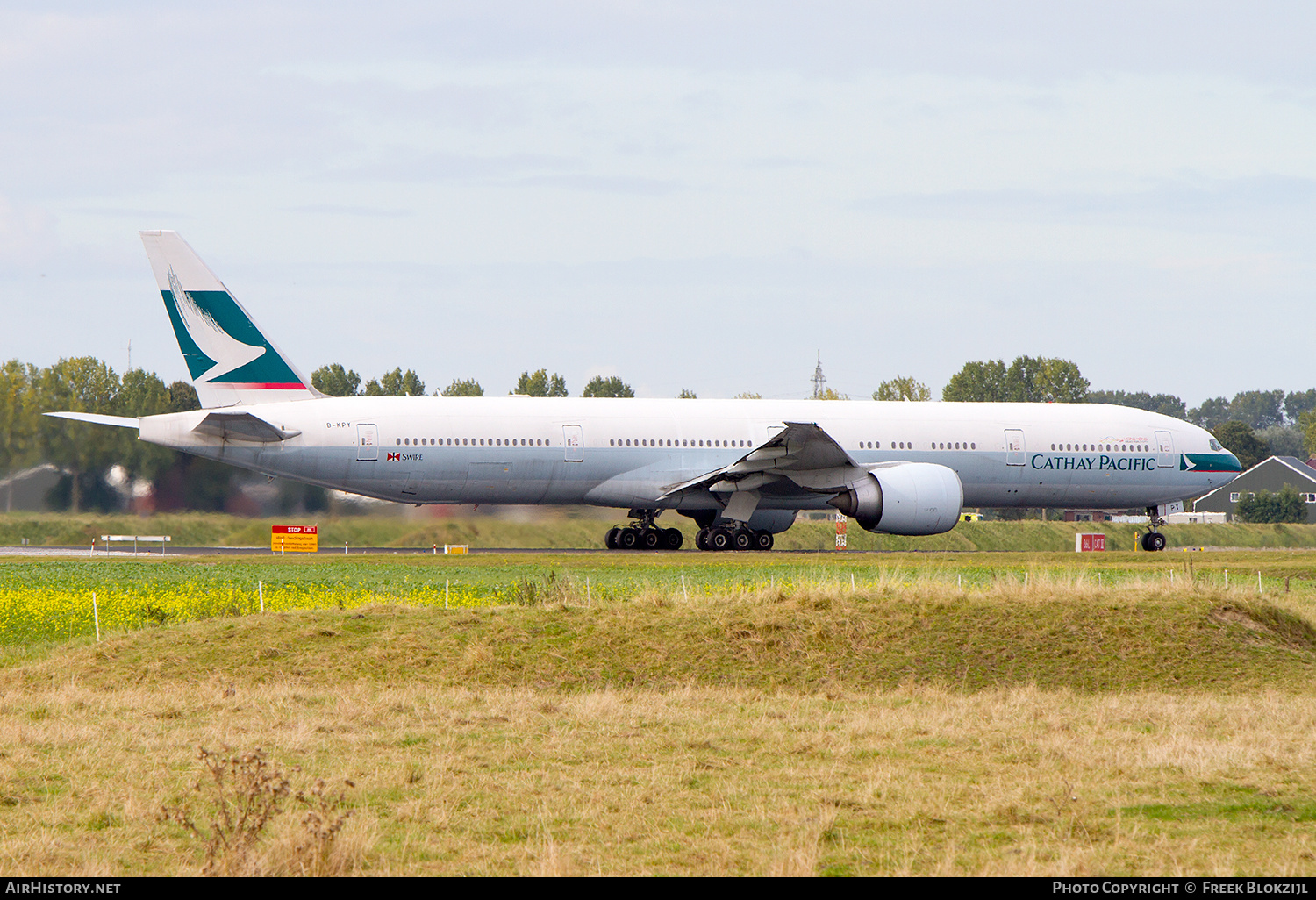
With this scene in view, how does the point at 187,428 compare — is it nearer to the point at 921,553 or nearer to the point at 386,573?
the point at 386,573

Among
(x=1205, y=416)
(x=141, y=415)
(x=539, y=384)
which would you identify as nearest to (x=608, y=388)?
(x=539, y=384)

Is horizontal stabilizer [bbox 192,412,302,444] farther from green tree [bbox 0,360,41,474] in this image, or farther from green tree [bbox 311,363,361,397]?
green tree [bbox 311,363,361,397]

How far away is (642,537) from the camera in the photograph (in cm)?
3866

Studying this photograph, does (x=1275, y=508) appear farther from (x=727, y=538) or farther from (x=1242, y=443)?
(x=727, y=538)

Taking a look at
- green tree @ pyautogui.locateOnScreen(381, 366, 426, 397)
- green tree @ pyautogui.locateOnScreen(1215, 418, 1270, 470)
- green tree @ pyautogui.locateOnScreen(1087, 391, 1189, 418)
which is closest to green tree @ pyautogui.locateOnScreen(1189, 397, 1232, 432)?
green tree @ pyautogui.locateOnScreen(1087, 391, 1189, 418)

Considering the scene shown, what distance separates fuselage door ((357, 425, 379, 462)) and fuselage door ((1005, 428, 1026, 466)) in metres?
17.8

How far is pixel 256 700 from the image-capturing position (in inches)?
556

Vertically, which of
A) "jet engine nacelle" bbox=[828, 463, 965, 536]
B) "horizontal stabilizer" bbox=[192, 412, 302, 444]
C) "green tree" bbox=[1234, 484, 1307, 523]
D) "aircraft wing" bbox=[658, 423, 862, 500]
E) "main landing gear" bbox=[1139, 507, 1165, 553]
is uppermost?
"horizontal stabilizer" bbox=[192, 412, 302, 444]

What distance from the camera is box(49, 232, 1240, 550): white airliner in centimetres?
3428

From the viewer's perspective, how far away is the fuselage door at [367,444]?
1348 inches

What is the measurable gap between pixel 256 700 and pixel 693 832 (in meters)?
7.19

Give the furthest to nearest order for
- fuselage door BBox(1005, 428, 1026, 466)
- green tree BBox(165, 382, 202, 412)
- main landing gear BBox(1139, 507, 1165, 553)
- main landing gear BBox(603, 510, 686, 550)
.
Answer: green tree BBox(165, 382, 202, 412) → main landing gear BBox(1139, 507, 1165, 553) → fuselage door BBox(1005, 428, 1026, 466) → main landing gear BBox(603, 510, 686, 550)

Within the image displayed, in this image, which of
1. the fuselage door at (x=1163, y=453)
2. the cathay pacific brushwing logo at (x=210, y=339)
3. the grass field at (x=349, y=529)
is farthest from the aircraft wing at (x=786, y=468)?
the cathay pacific brushwing logo at (x=210, y=339)
